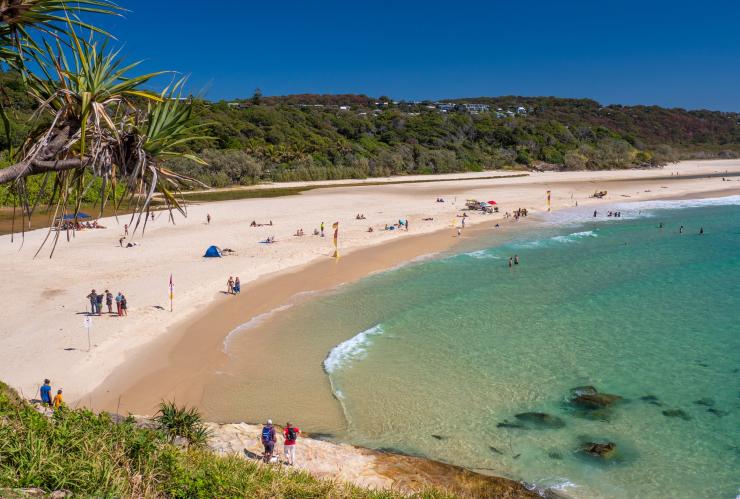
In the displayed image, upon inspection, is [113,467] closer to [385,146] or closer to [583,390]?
[583,390]

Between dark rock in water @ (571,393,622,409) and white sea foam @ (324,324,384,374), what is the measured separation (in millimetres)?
5793

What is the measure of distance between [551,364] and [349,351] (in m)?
5.71

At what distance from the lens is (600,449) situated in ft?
37.4

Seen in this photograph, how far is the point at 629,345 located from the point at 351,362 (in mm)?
8703

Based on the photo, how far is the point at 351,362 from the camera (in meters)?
15.6

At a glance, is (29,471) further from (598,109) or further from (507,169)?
(598,109)

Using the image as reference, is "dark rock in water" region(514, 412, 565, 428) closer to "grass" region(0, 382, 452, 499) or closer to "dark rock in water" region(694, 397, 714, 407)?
"dark rock in water" region(694, 397, 714, 407)

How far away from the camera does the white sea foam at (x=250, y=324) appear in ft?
55.8

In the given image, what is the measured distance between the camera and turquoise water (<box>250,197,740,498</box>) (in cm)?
1119

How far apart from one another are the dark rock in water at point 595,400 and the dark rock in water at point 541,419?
1.06 meters

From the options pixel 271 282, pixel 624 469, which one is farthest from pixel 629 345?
pixel 271 282

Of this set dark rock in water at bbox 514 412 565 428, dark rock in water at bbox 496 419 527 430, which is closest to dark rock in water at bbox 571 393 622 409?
dark rock in water at bbox 514 412 565 428

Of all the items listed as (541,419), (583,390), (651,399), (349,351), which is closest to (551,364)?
(583,390)

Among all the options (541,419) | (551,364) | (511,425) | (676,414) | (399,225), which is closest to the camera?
(511,425)
